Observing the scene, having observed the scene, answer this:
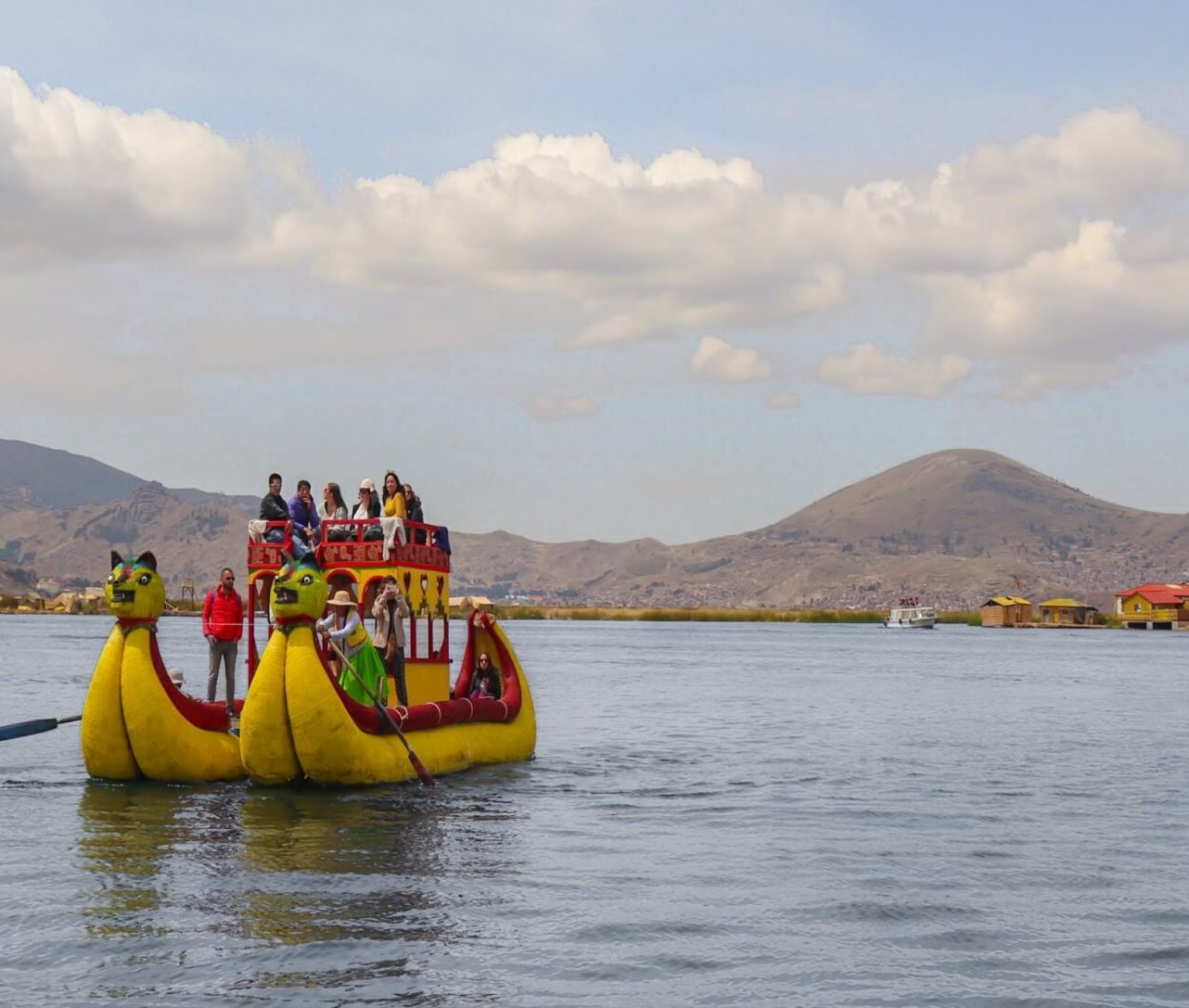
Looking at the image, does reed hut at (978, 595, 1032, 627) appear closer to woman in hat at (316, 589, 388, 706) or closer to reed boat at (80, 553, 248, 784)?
woman in hat at (316, 589, 388, 706)

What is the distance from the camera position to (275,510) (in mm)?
25641

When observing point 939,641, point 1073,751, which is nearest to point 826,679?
point 1073,751

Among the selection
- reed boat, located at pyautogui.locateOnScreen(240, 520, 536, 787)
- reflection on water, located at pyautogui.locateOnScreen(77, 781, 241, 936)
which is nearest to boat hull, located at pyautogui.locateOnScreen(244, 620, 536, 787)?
reed boat, located at pyautogui.locateOnScreen(240, 520, 536, 787)

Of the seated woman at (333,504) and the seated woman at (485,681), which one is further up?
the seated woman at (333,504)

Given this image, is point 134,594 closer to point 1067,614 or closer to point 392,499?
point 392,499

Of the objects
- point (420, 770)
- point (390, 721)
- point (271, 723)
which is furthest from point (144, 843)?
point (420, 770)

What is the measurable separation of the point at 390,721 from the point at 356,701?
649 millimetres

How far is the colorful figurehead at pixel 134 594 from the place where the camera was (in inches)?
920

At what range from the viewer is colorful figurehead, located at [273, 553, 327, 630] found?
22.1 meters

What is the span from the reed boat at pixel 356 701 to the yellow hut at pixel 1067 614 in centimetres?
17151

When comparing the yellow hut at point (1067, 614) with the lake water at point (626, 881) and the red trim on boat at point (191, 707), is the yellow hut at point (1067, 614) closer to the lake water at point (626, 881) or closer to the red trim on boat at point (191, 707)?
the lake water at point (626, 881)

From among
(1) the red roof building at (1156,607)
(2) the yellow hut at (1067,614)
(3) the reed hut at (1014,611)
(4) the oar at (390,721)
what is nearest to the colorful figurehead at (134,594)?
(4) the oar at (390,721)

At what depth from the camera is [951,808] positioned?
82.7ft

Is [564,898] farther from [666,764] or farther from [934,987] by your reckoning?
[666,764]
